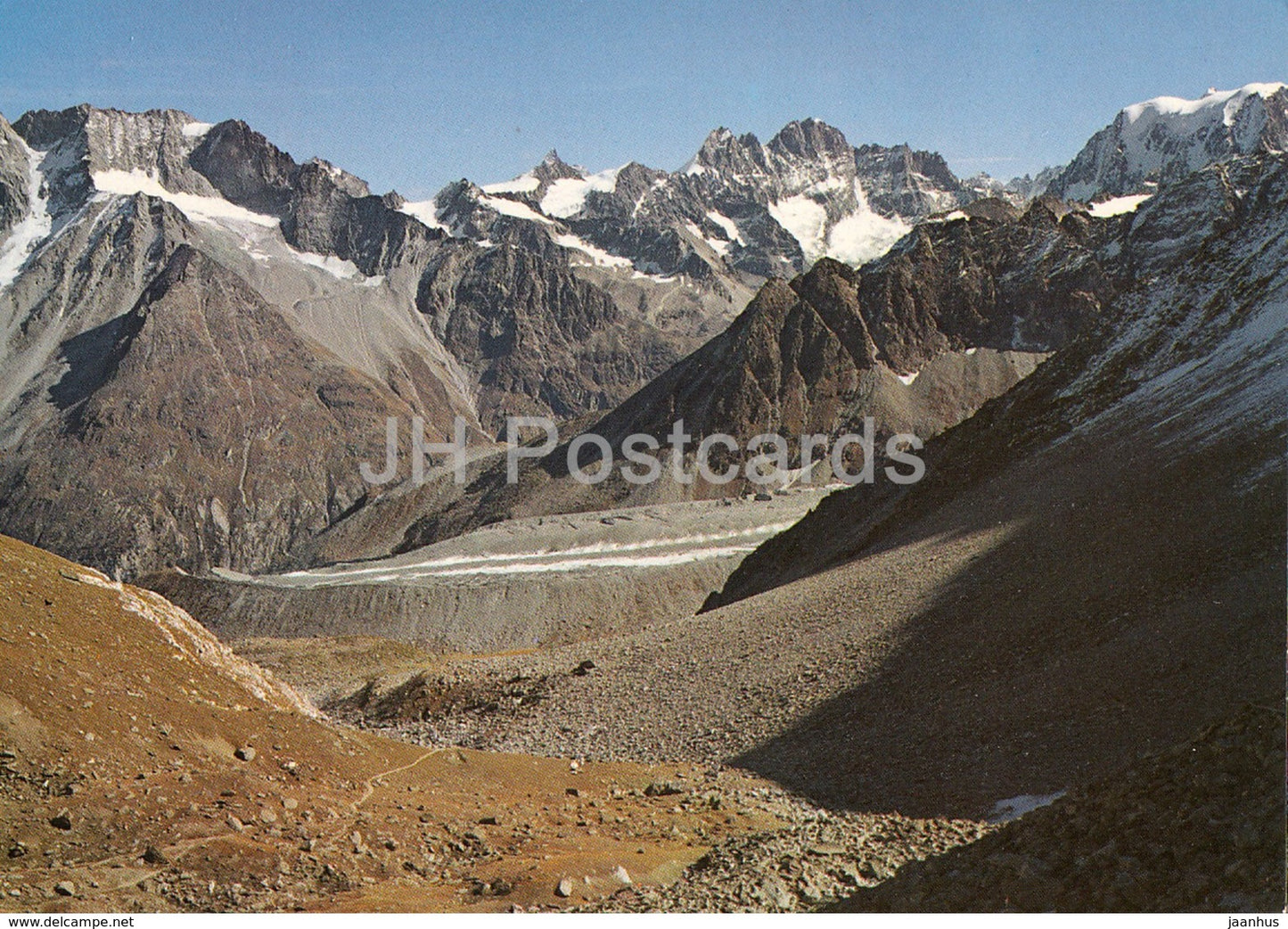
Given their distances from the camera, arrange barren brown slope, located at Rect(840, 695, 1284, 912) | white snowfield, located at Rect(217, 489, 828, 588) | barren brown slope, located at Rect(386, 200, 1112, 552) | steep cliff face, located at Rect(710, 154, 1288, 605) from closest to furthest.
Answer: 1. barren brown slope, located at Rect(840, 695, 1284, 912)
2. steep cliff face, located at Rect(710, 154, 1288, 605)
3. white snowfield, located at Rect(217, 489, 828, 588)
4. barren brown slope, located at Rect(386, 200, 1112, 552)

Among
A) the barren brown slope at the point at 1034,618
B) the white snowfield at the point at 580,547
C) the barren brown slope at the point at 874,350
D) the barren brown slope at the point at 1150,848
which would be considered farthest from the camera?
the barren brown slope at the point at 874,350

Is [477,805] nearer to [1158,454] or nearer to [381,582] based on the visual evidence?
[1158,454]

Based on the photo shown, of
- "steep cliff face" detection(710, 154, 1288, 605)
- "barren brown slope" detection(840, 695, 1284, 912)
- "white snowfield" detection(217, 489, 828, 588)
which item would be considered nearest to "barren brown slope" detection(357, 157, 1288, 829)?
"steep cliff face" detection(710, 154, 1288, 605)

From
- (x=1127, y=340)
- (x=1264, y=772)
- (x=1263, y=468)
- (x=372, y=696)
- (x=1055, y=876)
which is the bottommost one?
(x=372, y=696)

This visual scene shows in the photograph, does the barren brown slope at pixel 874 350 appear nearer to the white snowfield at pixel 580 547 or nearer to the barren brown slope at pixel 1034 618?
the white snowfield at pixel 580 547

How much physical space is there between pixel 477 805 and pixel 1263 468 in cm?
A: 2654

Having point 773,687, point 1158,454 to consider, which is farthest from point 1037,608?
point 1158,454

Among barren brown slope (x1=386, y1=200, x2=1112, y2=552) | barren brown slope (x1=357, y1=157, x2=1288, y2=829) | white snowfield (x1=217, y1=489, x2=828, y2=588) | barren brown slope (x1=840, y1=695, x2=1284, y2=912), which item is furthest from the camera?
barren brown slope (x1=386, y1=200, x2=1112, y2=552)

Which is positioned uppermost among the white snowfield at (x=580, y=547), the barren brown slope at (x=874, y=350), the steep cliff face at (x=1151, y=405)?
the barren brown slope at (x=874, y=350)

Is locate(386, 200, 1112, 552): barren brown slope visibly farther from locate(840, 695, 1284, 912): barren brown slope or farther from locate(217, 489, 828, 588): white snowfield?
locate(840, 695, 1284, 912): barren brown slope

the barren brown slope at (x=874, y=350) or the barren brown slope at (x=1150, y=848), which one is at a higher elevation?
the barren brown slope at (x=874, y=350)

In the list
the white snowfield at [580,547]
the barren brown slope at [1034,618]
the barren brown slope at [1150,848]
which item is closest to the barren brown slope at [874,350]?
the white snowfield at [580,547]

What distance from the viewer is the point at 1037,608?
31438mm

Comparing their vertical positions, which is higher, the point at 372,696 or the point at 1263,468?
the point at 1263,468
